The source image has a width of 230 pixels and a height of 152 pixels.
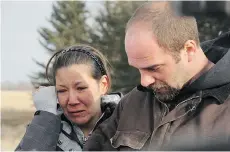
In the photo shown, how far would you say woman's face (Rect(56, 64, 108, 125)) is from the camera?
172cm

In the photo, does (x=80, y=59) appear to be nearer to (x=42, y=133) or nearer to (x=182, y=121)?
(x=42, y=133)

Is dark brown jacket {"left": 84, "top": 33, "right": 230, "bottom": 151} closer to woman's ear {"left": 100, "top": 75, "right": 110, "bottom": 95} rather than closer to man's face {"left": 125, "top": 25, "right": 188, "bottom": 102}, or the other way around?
man's face {"left": 125, "top": 25, "right": 188, "bottom": 102}

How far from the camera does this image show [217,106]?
130cm

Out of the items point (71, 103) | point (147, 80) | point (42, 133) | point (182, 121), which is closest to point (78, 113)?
point (71, 103)

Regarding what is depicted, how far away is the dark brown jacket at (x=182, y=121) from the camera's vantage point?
4.17 feet

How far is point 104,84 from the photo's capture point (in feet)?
6.05

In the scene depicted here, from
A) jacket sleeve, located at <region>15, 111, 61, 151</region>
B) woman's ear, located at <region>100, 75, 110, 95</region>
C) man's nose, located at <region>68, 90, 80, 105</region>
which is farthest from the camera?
woman's ear, located at <region>100, 75, 110, 95</region>

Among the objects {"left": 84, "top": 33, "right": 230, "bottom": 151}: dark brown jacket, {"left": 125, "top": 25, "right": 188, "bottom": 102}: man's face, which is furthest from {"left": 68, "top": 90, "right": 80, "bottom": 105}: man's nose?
{"left": 125, "top": 25, "right": 188, "bottom": 102}: man's face

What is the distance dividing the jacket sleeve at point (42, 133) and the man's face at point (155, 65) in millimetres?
442

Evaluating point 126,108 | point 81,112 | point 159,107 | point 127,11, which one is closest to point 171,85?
point 159,107


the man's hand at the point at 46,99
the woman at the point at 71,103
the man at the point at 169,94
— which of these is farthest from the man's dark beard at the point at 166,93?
the man's hand at the point at 46,99

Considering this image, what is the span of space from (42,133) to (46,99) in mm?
147

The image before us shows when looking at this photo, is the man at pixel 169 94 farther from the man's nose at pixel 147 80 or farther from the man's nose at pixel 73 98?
the man's nose at pixel 73 98

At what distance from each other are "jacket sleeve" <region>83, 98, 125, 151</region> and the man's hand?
0.24 metres
